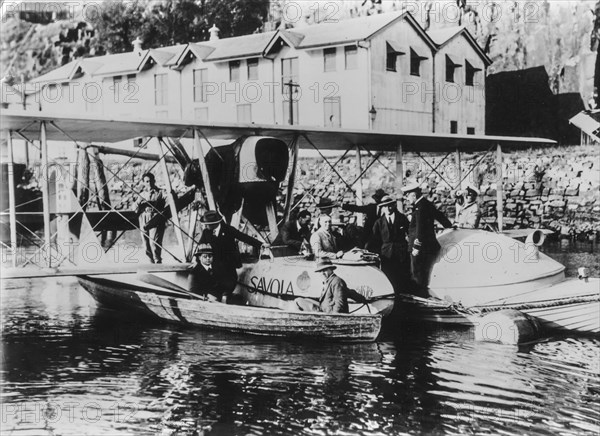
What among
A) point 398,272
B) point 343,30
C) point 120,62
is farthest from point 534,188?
point 398,272

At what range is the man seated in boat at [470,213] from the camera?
494 inches

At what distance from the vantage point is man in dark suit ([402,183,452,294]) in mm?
11562

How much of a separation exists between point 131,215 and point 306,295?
680 centimetres

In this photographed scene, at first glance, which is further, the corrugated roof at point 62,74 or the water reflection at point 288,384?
the corrugated roof at point 62,74

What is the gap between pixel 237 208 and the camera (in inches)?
486

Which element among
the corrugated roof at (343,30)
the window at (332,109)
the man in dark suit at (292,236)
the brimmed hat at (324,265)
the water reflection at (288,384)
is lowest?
the water reflection at (288,384)

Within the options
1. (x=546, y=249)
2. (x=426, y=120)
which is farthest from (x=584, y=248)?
(x=426, y=120)

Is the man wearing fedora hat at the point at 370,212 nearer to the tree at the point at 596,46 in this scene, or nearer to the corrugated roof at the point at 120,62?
the tree at the point at 596,46

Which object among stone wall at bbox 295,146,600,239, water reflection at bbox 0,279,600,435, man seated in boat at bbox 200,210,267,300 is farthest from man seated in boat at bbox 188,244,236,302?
stone wall at bbox 295,146,600,239

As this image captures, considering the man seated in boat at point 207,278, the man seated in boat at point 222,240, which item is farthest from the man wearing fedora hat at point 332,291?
the man seated in boat at point 207,278

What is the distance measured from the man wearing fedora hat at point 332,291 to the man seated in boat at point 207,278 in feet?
6.60

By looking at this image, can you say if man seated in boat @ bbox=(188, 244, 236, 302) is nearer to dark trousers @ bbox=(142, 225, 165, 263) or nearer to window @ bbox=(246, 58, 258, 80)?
dark trousers @ bbox=(142, 225, 165, 263)

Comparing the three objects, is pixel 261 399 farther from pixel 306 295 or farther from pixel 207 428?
pixel 306 295

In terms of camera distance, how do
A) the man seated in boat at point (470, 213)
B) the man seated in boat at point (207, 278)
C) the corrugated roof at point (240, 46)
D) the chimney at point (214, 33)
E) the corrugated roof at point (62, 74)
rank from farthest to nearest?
the corrugated roof at point (240, 46) → the corrugated roof at point (62, 74) → the chimney at point (214, 33) → the man seated in boat at point (470, 213) → the man seated in boat at point (207, 278)
